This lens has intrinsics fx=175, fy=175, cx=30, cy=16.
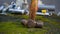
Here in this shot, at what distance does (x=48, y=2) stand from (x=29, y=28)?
716 cm

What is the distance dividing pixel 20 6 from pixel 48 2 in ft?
8.14

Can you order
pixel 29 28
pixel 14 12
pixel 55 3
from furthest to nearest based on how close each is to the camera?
pixel 55 3
pixel 14 12
pixel 29 28

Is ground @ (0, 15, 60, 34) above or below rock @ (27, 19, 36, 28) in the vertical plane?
below

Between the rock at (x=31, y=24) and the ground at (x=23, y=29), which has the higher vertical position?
the rock at (x=31, y=24)

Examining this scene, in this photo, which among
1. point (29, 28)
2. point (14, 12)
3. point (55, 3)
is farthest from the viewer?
point (55, 3)

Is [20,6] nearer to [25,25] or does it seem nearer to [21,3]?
[21,3]

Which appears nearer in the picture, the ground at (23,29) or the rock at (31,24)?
the ground at (23,29)

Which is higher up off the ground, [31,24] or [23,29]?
[31,24]

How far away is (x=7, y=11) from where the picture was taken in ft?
38.0

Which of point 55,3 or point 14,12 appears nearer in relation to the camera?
point 14,12

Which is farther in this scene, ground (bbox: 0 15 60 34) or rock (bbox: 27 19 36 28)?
rock (bbox: 27 19 36 28)

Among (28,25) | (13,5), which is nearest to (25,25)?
(28,25)

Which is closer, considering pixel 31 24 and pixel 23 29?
pixel 23 29

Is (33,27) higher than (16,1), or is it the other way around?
(16,1)
